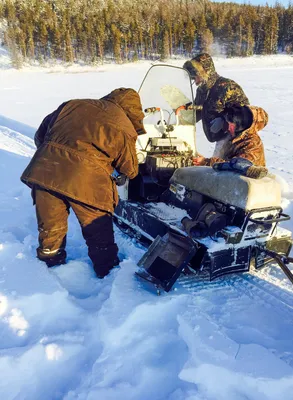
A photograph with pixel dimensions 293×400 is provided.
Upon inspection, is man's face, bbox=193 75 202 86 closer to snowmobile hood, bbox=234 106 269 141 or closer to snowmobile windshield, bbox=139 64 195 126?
snowmobile windshield, bbox=139 64 195 126

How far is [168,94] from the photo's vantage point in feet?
12.8

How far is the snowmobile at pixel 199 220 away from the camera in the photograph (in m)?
2.48

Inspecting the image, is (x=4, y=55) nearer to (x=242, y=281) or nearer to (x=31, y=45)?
(x=31, y=45)

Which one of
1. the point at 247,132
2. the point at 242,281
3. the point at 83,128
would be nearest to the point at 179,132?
the point at 247,132

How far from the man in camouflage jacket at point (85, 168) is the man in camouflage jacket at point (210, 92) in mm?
1257

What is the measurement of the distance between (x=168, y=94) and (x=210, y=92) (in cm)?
49

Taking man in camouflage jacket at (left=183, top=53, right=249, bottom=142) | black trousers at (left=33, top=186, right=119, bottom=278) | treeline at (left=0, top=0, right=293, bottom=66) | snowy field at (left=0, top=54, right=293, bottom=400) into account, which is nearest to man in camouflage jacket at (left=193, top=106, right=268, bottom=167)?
man in camouflage jacket at (left=183, top=53, right=249, bottom=142)

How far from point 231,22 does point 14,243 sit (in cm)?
5708

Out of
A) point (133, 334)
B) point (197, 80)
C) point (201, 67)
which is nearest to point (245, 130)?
point (197, 80)

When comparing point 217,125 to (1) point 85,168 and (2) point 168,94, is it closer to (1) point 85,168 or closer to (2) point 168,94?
(2) point 168,94

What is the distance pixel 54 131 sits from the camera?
103 inches

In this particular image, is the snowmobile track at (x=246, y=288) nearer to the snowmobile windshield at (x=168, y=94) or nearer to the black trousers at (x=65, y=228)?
the black trousers at (x=65, y=228)

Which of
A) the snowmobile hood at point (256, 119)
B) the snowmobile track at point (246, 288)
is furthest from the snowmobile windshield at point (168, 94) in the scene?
the snowmobile track at point (246, 288)

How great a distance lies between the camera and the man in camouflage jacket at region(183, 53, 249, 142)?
153 inches
